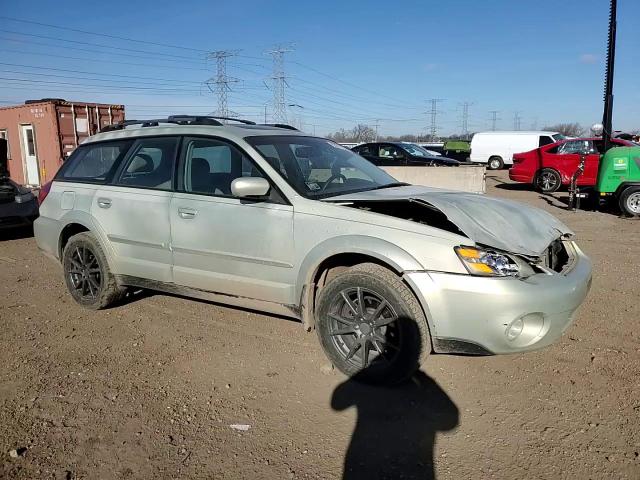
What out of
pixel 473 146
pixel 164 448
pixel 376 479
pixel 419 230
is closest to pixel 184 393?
pixel 164 448

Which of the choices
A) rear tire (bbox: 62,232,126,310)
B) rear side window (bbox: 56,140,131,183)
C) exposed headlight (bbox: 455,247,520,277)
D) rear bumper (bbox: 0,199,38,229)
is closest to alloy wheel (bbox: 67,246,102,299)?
rear tire (bbox: 62,232,126,310)

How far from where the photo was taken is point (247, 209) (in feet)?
12.5

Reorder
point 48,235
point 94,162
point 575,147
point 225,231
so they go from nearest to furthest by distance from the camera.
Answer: point 225,231 < point 94,162 < point 48,235 < point 575,147

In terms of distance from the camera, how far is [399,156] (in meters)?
17.4

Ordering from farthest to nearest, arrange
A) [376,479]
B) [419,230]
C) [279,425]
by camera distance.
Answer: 1. [419,230]
2. [279,425]
3. [376,479]

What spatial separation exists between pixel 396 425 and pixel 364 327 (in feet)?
2.22

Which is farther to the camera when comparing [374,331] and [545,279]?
[374,331]

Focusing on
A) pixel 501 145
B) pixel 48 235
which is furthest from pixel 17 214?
pixel 501 145

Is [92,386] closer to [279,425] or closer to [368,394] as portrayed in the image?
[279,425]

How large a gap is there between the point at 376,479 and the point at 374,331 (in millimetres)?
1040

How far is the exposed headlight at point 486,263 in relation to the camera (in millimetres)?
3031

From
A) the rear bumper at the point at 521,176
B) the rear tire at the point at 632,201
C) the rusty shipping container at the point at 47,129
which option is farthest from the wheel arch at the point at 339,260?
the rusty shipping container at the point at 47,129

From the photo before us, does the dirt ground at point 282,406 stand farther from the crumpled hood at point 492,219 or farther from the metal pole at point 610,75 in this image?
the metal pole at point 610,75

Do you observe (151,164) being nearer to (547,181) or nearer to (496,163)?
(547,181)
